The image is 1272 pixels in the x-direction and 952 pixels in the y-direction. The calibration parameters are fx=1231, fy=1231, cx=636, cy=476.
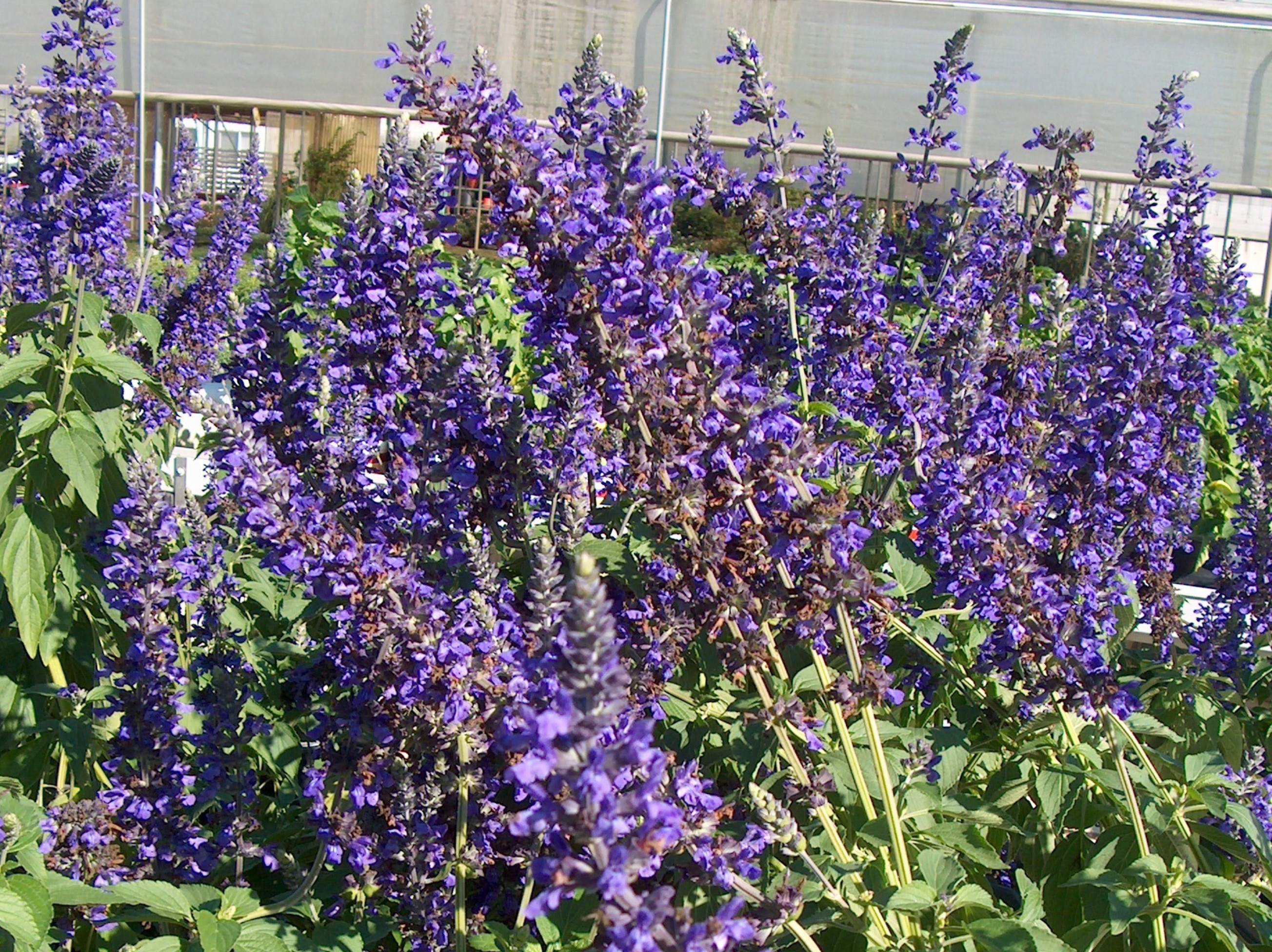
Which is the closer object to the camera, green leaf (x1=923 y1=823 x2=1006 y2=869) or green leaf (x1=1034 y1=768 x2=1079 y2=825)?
green leaf (x1=923 y1=823 x2=1006 y2=869)

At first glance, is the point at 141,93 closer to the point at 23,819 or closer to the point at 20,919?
the point at 23,819

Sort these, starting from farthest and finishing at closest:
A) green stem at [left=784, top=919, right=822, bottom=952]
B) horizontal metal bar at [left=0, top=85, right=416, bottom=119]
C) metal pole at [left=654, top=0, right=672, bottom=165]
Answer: horizontal metal bar at [left=0, top=85, right=416, bottom=119], metal pole at [left=654, top=0, right=672, bottom=165], green stem at [left=784, top=919, right=822, bottom=952]

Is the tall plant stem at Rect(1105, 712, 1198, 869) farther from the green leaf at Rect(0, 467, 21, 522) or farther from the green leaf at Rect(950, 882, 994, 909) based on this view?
the green leaf at Rect(0, 467, 21, 522)

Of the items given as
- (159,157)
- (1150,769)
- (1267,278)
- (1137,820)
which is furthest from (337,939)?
(1267,278)

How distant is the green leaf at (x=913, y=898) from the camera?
2.03 m

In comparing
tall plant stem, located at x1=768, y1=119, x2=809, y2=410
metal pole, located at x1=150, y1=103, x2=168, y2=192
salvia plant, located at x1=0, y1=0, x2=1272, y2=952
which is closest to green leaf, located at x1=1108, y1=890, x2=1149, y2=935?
salvia plant, located at x1=0, y1=0, x2=1272, y2=952

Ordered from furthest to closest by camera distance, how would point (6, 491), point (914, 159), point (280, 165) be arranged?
point (280, 165), point (914, 159), point (6, 491)

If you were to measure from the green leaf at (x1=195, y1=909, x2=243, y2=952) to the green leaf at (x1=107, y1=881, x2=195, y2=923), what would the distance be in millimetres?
72

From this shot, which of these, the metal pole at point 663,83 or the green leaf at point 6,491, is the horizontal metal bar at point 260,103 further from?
the green leaf at point 6,491

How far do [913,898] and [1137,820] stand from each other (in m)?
0.63

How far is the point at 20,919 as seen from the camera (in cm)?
200

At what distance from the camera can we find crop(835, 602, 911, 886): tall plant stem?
2.21 m

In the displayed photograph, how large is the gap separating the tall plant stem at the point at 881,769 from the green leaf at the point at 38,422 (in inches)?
72.9

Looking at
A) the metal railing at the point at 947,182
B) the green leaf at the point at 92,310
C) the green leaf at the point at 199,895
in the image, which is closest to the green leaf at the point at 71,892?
the green leaf at the point at 199,895
